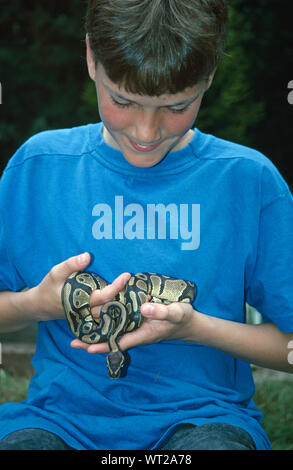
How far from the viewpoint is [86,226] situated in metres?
2.43

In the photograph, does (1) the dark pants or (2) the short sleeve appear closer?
(1) the dark pants

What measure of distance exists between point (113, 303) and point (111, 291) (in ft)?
0.71

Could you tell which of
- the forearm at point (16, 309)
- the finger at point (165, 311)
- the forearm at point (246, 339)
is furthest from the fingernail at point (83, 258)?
the forearm at point (246, 339)

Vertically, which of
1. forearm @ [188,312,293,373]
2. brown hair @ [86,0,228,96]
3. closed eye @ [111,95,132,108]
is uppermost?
brown hair @ [86,0,228,96]

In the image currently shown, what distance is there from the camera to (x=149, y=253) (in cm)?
237

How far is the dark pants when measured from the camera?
1900mm

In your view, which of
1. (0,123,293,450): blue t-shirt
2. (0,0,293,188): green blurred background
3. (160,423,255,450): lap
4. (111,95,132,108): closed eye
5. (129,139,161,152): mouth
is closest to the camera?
(160,423,255,450): lap

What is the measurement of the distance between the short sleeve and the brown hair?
0.71 m

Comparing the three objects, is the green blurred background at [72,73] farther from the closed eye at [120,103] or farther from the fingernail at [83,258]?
the fingernail at [83,258]

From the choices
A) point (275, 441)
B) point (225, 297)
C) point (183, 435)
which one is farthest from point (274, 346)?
point (275, 441)

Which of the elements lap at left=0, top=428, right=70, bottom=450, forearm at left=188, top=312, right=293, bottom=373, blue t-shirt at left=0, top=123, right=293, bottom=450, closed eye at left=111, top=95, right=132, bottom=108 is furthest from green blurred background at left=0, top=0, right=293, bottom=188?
lap at left=0, top=428, right=70, bottom=450

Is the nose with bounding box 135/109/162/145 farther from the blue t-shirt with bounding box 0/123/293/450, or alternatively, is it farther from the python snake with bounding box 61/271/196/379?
the python snake with bounding box 61/271/196/379

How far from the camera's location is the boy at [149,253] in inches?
82.7

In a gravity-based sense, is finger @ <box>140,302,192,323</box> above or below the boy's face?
below
